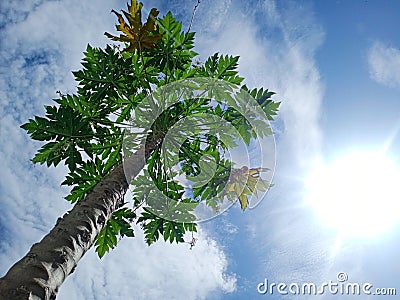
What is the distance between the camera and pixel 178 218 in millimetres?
5211

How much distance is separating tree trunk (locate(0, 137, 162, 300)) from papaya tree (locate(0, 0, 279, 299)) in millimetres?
917

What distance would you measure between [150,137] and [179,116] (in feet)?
1.66

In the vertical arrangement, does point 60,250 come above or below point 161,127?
below

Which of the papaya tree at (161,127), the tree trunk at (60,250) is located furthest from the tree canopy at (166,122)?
the tree trunk at (60,250)

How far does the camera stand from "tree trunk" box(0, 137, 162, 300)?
185 cm

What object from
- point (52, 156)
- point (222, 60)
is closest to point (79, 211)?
point (52, 156)

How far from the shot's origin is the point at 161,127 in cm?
511

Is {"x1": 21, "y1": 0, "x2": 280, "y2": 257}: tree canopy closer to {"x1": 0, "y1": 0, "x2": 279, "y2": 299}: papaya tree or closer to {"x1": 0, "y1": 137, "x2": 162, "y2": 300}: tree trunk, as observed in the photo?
{"x1": 0, "y1": 0, "x2": 279, "y2": 299}: papaya tree

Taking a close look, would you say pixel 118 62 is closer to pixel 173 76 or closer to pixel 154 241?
pixel 173 76

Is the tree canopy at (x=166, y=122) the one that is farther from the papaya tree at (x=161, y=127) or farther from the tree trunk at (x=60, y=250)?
the tree trunk at (x=60, y=250)

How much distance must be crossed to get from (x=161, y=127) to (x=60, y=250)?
2988 millimetres

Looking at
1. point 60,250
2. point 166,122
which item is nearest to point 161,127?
point 166,122

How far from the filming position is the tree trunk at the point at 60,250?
1.85 metres

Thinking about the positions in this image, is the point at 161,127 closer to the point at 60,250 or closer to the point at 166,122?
the point at 166,122
